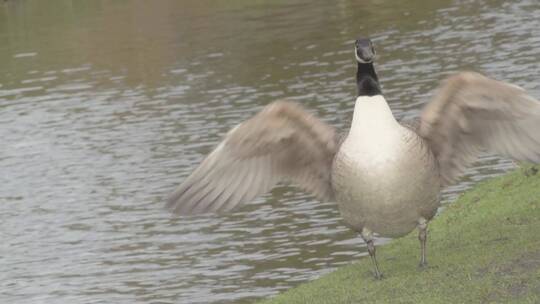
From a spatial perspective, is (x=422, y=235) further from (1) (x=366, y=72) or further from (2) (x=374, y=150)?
(1) (x=366, y=72)

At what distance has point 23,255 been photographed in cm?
1852

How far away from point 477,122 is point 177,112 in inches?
718

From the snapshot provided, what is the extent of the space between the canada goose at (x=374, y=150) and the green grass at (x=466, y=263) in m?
0.54

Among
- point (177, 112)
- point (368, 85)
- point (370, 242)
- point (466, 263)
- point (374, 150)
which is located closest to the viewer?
point (374, 150)

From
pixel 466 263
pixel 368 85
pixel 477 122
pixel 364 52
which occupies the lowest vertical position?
pixel 466 263

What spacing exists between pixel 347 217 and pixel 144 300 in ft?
19.8

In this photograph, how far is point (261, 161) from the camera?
10.4 m

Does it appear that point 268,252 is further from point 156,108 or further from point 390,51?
point 390,51

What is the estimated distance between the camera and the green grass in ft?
32.9

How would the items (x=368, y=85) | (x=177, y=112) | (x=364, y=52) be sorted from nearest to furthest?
(x=368, y=85)
(x=364, y=52)
(x=177, y=112)

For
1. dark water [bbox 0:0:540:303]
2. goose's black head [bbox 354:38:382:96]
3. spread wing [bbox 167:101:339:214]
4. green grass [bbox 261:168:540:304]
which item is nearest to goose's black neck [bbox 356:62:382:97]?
goose's black head [bbox 354:38:382:96]

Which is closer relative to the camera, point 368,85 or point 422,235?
point 368,85

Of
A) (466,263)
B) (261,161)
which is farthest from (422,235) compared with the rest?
(261,161)

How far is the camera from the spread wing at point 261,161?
9820 mm
